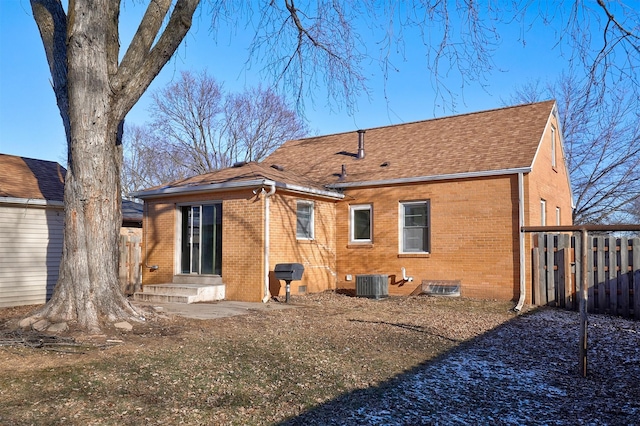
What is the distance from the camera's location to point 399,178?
14938 mm

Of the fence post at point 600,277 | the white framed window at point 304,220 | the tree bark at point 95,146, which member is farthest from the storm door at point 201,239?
the fence post at point 600,277

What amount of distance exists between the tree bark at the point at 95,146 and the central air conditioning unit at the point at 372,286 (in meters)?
7.10

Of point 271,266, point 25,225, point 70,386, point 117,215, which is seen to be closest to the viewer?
point 70,386

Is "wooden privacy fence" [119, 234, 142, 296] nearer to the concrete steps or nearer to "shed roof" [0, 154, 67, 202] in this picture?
the concrete steps

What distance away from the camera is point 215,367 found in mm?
6305

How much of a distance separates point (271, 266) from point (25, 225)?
6.22 meters

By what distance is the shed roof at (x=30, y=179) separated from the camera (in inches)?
505

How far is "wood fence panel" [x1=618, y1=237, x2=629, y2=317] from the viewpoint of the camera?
11492 mm

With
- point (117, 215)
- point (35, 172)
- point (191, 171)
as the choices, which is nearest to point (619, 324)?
point (117, 215)

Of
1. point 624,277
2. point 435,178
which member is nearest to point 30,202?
point 435,178

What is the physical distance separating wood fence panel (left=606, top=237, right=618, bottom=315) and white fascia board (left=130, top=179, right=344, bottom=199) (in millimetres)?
7478

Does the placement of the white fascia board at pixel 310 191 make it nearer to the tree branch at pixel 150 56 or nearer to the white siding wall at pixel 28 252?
the tree branch at pixel 150 56

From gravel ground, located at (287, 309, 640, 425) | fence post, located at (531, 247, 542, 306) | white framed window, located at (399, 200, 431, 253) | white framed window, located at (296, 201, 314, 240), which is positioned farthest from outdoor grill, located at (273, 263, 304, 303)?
fence post, located at (531, 247, 542, 306)

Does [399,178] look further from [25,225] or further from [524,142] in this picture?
[25,225]
